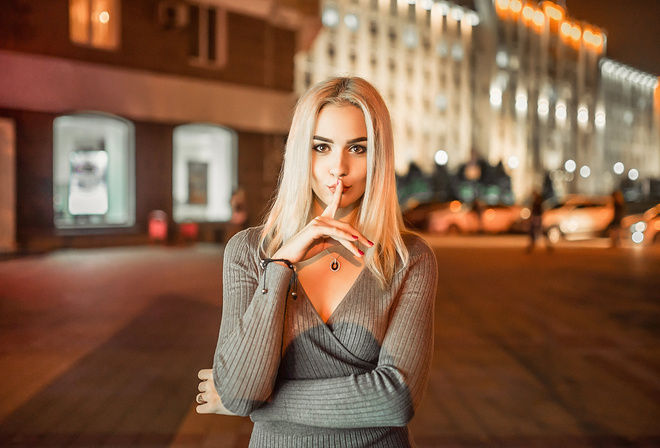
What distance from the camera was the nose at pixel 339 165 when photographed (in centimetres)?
167

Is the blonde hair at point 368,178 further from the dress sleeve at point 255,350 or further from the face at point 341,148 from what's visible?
the dress sleeve at point 255,350

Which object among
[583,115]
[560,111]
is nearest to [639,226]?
[560,111]

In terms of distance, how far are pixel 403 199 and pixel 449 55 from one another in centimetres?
2173

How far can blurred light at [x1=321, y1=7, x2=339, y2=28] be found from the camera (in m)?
54.0

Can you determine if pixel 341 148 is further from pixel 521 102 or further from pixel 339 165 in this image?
pixel 521 102

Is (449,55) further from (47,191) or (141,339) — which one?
(141,339)

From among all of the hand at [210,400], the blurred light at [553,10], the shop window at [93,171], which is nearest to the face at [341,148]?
the hand at [210,400]

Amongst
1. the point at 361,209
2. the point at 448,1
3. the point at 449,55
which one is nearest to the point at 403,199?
the point at 449,55

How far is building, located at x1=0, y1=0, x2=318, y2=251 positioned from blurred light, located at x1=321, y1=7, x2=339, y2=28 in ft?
107

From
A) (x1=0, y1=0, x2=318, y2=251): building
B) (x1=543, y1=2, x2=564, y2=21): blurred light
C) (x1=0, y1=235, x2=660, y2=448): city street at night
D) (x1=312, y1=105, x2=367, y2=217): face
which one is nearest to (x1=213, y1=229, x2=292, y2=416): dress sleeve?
(x1=312, y1=105, x2=367, y2=217): face

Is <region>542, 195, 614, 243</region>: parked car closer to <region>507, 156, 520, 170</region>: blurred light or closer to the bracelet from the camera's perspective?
the bracelet

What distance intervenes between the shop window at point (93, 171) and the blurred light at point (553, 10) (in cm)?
7479

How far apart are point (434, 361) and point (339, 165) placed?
474 cm

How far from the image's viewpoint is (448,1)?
6581 centimetres
